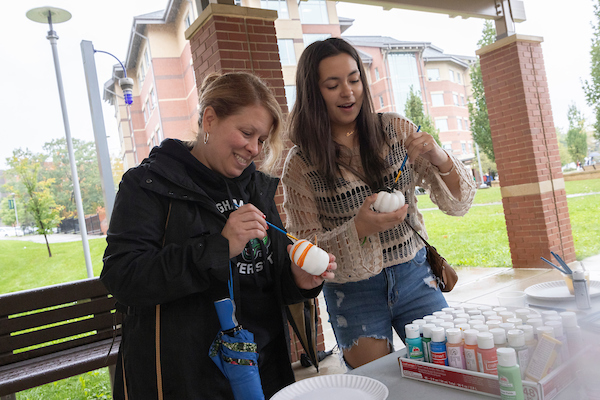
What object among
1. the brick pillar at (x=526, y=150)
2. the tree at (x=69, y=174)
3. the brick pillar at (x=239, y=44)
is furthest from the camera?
the brick pillar at (x=526, y=150)

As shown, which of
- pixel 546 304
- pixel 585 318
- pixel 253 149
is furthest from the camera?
pixel 546 304

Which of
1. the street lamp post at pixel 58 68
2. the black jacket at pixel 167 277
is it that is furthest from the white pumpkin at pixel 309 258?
the street lamp post at pixel 58 68

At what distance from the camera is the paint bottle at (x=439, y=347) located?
113 centimetres

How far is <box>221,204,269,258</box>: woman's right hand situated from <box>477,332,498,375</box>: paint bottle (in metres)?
0.61

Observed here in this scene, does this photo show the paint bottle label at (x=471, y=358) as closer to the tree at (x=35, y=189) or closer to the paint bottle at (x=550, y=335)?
the paint bottle at (x=550, y=335)

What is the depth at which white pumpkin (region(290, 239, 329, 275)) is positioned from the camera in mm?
1338

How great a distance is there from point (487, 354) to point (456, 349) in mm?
83

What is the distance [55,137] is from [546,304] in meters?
5.42

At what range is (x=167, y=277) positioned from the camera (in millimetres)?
1160

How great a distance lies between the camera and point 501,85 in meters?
6.12

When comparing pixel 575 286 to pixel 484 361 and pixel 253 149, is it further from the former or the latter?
pixel 253 149

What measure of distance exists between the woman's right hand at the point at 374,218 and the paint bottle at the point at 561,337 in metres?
0.63

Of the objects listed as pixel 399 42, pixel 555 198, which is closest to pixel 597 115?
pixel 555 198

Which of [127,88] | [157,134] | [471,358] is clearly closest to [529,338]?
[471,358]
